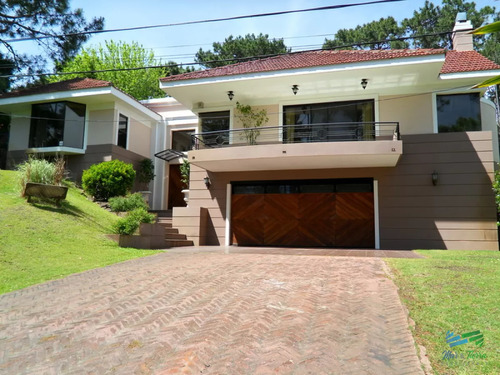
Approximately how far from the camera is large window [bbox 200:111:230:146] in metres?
14.2

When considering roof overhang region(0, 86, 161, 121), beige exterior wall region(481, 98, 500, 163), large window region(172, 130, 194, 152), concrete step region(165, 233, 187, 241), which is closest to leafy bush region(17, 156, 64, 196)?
concrete step region(165, 233, 187, 241)

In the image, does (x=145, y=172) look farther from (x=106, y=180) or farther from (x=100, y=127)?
(x=106, y=180)

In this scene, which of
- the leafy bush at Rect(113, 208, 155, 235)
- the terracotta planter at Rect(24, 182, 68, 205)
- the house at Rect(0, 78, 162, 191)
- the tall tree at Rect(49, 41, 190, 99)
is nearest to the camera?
the leafy bush at Rect(113, 208, 155, 235)

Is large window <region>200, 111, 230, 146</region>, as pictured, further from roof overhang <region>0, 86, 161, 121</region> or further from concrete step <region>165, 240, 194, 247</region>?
roof overhang <region>0, 86, 161, 121</region>

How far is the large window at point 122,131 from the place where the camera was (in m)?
17.4

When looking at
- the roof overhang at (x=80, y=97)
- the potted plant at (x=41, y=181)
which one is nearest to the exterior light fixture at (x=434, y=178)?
the potted plant at (x=41, y=181)

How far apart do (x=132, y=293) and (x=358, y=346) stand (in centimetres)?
358

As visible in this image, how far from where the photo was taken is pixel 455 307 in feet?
14.3

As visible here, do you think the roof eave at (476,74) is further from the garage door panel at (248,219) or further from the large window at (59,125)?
the large window at (59,125)

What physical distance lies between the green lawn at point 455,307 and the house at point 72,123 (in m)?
14.2

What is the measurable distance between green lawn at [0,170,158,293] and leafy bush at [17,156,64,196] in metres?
0.64

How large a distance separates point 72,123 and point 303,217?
1150 cm

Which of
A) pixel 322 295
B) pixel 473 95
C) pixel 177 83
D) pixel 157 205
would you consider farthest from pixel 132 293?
pixel 157 205

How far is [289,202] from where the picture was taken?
44.3 feet
